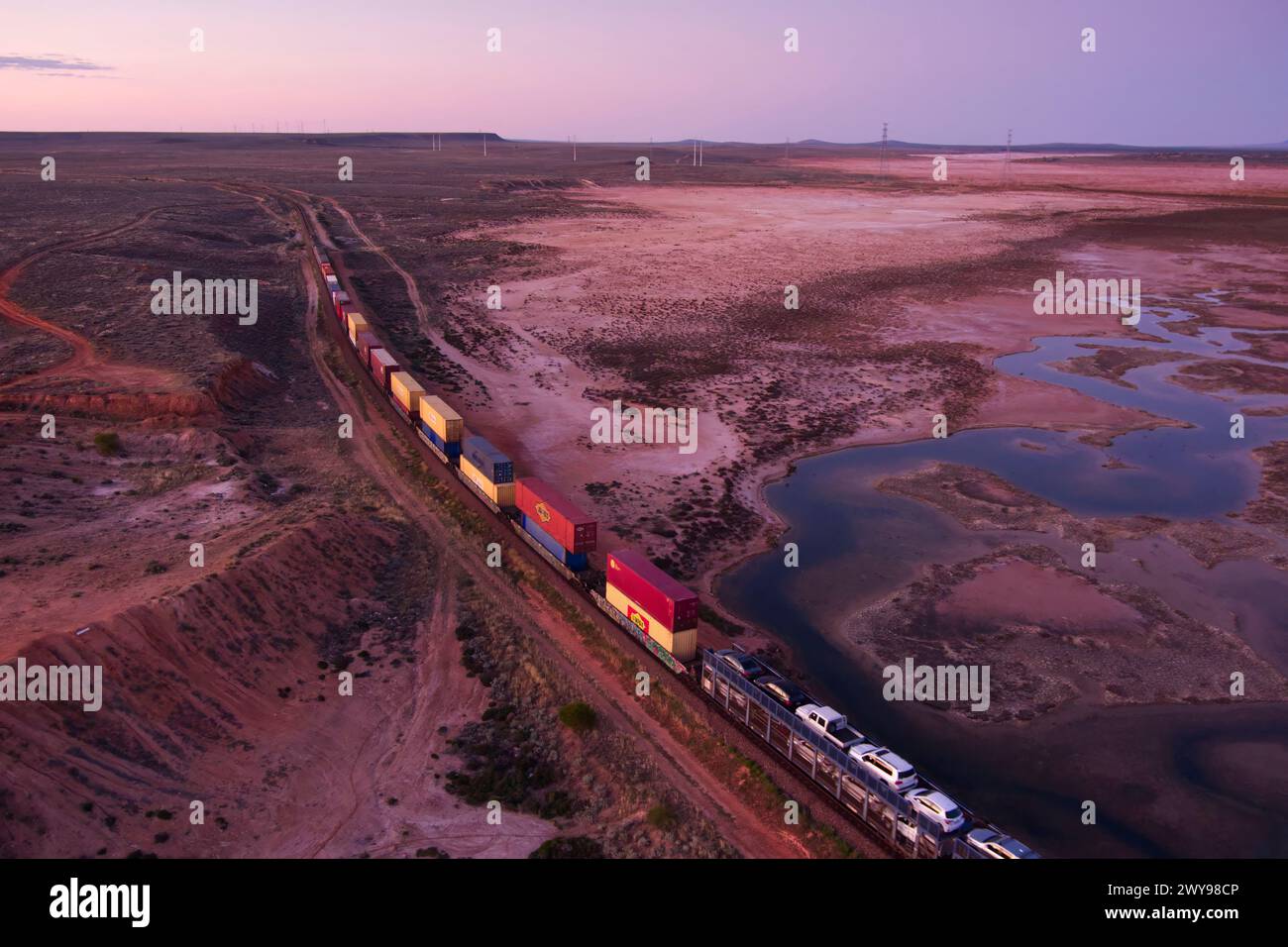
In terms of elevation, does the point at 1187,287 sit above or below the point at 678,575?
above

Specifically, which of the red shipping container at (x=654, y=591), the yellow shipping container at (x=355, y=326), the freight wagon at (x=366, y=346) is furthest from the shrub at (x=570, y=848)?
the yellow shipping container at (x=355, y=326)

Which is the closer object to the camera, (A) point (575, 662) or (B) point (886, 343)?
(A) point (575, 662)

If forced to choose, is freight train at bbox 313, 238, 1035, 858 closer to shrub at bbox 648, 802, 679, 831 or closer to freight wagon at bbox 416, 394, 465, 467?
freight wagon at bbox 416, 394, 465, 467

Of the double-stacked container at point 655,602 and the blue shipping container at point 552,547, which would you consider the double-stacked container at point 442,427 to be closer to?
the blue shipping container at point 552,547

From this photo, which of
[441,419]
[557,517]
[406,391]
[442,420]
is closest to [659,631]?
[557,517]

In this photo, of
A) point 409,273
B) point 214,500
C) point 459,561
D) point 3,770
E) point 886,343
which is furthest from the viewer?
point 409,273

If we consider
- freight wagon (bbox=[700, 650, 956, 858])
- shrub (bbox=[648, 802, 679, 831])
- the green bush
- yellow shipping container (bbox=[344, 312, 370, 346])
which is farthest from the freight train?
yellow shipping container (bbox=[344, 312, 370, 346])
